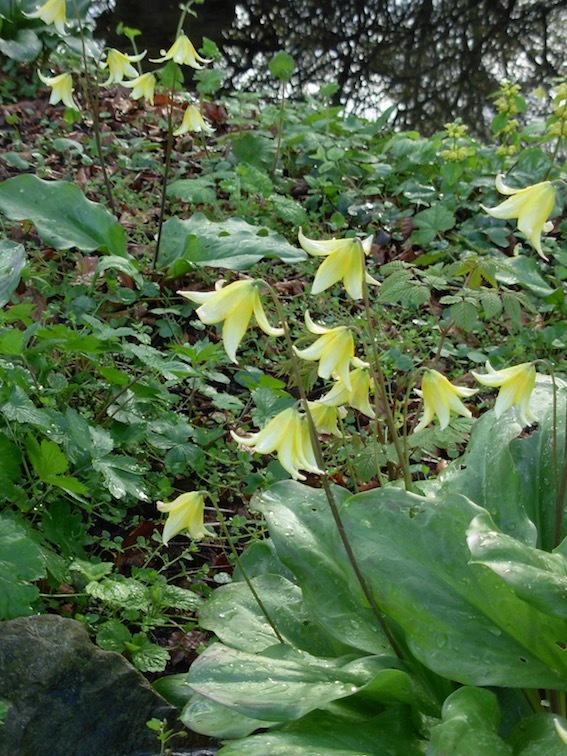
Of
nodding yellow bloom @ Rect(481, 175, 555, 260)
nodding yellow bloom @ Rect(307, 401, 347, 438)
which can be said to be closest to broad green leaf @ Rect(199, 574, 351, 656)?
nodding yellow bloom @ Rect(307, 401, 347, 438)

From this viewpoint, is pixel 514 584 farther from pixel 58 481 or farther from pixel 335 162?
pixel 335 162

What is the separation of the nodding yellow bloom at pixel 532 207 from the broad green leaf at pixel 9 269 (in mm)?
1262

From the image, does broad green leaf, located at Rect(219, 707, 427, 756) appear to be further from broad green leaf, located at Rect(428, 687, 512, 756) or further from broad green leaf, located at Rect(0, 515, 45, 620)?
broad green leaf, located at Rect(0, 515, 45, 620)

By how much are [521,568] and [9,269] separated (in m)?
1.54

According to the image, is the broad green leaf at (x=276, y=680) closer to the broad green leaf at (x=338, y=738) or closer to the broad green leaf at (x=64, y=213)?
the broad green leaf at (x=338, y=738)

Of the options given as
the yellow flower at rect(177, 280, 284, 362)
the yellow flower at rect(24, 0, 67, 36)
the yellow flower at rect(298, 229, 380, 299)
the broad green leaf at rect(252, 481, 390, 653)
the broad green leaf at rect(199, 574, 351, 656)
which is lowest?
the broad green leaf at rect(199, 574, 351, 656)

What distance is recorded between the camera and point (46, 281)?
10.6ft

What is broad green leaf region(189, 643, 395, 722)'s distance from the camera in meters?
1.43

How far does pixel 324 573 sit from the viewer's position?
1770 millimetres

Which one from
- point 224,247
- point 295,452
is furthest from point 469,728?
point 224,247

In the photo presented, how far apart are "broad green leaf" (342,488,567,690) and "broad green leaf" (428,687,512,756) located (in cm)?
6

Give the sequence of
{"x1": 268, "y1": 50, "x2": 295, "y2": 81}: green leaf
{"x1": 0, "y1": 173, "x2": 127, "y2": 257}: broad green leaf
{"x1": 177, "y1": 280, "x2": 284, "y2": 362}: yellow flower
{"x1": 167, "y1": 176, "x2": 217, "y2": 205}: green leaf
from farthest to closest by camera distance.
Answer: {"x1": 268, "y1": 50, "x2": 295, "y2": 81}: green leaf < {"x1": 167, "y1": 176, "x2": 217, "y2": 205}: green leaf < {"x1": 0, "y1": 173, "x2": 127, "y2": 257}: broad green leaf < {"x1": 177, "y1": 280, "x2": 284, "y2": 362}: yellow flower

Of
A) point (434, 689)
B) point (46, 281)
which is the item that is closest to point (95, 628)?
point (434, 689)

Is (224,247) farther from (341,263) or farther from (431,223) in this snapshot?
(341,263)
